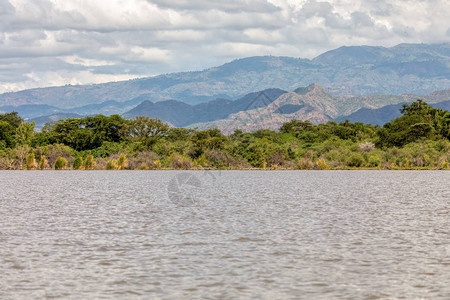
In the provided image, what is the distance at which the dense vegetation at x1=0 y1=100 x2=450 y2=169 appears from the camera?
119938 mm

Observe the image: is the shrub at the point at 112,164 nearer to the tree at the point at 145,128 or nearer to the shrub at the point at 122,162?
the shrub at the point at 122,162

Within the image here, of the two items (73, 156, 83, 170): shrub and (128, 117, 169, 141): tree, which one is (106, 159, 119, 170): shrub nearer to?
(73, 156, 83, 170): shrub

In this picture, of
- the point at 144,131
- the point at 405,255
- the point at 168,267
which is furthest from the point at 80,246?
the point at 144,131

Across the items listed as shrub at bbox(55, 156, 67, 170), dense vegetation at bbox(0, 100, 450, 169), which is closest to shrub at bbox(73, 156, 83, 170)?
dense vegetation at bbox(0, 100, 450, 169)

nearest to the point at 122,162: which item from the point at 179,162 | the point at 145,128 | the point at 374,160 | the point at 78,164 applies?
the point at 78,164

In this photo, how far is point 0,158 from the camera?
411 ft

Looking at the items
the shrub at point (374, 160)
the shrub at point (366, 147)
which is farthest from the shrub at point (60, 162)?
the shrub at point (374, 160)

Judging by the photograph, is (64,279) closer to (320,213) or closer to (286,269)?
(286,269)

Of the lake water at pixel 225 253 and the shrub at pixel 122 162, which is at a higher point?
the shrub at pixel 122 162

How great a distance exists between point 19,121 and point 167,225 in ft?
508

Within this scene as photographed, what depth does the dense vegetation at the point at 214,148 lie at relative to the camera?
11994 centimetres

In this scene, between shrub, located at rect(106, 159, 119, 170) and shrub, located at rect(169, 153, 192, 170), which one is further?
shrub, located at rect(169, 153, 192, 170)

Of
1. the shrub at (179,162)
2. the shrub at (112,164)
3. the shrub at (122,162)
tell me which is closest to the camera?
the shrub at (122,162)

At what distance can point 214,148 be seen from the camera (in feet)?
420
